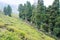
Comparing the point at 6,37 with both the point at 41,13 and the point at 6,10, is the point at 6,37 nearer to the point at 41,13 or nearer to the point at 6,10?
the point at 41,13

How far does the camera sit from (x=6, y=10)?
4218 inches

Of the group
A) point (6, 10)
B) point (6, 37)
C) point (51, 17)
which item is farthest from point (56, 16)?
point (6, 10)

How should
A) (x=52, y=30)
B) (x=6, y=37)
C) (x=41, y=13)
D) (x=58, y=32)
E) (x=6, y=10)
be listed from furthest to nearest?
(x=6, y=10), (x=41, y=13), (x=52, y=30), (x=58, y=32), (x=6, y=37)

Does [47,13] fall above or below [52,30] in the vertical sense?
above

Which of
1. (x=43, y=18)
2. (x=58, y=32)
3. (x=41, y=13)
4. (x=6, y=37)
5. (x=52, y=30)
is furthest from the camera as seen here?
(x=41, y=13)

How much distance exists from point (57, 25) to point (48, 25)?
3771 millimetres

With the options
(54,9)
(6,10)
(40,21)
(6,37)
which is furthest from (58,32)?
(6,10)

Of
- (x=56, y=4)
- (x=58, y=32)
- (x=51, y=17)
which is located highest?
(x=56, y=4)

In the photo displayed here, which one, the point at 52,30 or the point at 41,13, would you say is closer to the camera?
the point at 52,30

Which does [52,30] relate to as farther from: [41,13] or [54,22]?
[41,13]

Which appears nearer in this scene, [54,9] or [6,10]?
[54,9]

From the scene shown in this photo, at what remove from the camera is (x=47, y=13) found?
184ft

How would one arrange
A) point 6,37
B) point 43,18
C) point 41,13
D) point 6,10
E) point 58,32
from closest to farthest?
point 6,37, point 58,32, point 43,18, point 41,13, point 6,10

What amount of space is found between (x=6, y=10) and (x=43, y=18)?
52.7 metres
